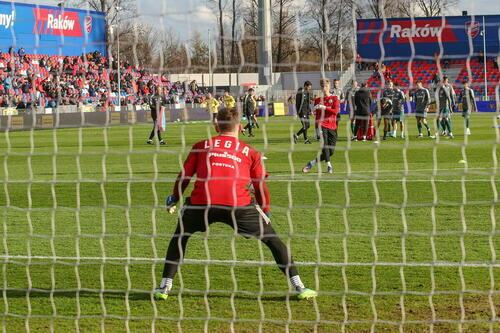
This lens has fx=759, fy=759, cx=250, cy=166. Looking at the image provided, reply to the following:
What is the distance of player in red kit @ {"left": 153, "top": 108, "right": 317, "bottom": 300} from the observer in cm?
613

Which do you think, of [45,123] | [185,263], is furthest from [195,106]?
[185,263]

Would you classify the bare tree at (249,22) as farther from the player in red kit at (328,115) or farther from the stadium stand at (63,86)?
the stadium stand at (63,86)

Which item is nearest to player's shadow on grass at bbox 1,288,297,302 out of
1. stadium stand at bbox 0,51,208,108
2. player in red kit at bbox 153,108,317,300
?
player in red kit at bbox 153,108,317,300

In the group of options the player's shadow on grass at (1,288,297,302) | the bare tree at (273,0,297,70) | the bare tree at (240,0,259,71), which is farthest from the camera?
the bare tree at (240,0,259,71)

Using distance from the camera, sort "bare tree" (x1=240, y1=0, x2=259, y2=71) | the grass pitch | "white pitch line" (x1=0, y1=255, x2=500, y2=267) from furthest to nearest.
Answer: "white pitch line" (x1=0, y1=255, x2=500, y2=267), "bare tree" (x1=240, y1=0, x2=259, y2=71), the grass pitch

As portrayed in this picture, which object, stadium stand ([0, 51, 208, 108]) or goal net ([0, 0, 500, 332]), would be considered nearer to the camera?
goal net ([0, 0, 500, 332])

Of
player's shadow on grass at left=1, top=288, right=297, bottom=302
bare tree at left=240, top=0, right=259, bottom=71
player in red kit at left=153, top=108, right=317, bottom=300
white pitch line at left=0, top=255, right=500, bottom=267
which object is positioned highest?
bare tree at left=240, top=0, right=259, bottom=71

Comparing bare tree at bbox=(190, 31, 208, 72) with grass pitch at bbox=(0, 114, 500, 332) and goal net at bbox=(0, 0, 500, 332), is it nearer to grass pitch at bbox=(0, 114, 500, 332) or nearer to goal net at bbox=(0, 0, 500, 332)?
goal net at bbox=(0, 0, 500, 332)

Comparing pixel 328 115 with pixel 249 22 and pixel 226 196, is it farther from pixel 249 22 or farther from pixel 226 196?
pixel 226 196

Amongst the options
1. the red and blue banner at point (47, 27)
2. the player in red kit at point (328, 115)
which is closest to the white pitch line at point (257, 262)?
the player in red kit at point (328, 115)

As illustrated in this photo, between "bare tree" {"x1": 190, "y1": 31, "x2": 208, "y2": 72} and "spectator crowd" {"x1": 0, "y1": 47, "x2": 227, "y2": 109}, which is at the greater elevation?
"spectator crowd" {"x1": 0, "y1": 47, "x2": 227, "y2": 109}

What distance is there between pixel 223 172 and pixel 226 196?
0.64ft

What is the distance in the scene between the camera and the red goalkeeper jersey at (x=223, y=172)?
6.13 metres

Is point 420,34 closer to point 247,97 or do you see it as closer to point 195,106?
point 195,106
